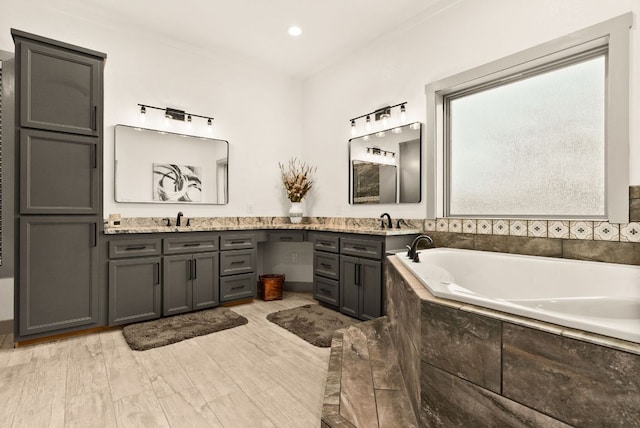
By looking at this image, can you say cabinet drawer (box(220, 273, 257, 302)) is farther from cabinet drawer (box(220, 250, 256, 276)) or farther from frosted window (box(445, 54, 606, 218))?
frosted window (box(445, 54, 606, 218))

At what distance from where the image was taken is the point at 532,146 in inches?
102

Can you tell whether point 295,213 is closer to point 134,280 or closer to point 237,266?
point 237,266

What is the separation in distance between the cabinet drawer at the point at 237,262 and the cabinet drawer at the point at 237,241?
0.18ft

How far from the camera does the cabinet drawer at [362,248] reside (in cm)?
286

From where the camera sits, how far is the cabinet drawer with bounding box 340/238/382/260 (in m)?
2.86

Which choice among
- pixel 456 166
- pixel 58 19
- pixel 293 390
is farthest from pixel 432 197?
pixel 58 19

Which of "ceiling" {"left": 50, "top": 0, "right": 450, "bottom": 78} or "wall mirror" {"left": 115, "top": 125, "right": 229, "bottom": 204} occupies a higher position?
"ceiling" {"left": 50, "top": 0, "right": 450, "bottom": 78}

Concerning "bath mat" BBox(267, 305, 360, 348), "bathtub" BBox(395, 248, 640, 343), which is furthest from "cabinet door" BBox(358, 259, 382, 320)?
"bathtub" BBox(395, 248, 640, 343)

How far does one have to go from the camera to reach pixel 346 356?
1950 mm

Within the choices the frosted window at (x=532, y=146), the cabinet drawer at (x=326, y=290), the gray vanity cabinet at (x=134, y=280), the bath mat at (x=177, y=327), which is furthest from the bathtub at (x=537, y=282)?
the gray vanity cabinet at (x=134, y=280)

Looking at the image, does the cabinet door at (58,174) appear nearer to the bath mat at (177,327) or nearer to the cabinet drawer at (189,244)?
the cabinet drawer at (189,244)

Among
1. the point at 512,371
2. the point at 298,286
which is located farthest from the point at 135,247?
the point at 512,371

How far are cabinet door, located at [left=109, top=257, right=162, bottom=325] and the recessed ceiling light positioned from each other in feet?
9.02

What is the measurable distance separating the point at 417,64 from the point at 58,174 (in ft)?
11.0
